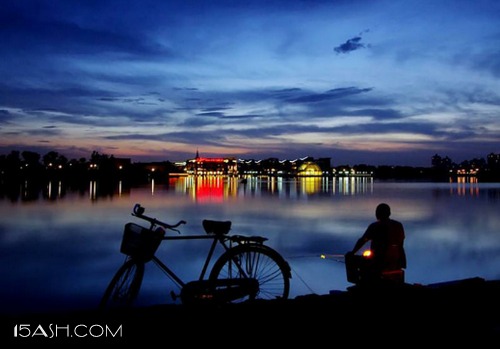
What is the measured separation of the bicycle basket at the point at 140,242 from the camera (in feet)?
18.9

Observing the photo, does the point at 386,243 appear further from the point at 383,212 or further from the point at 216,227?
the point at 216,227

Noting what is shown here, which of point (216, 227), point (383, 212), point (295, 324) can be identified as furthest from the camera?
point (383, 212)

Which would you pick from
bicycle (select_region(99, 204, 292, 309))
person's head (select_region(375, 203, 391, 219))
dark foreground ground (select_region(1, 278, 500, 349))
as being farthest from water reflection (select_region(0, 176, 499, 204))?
person's head (select_region(375, 203, 391, 219))

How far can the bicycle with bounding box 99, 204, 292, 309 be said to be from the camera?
5816 millimetres

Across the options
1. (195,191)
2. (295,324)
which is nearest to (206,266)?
(295,324)

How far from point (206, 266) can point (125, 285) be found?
1053mm

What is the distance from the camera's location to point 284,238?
25250 millimetres

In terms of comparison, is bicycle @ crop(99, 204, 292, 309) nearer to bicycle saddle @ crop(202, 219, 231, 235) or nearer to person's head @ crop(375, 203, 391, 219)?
bicycle saddle @ crop(202, 219, 231, 235)

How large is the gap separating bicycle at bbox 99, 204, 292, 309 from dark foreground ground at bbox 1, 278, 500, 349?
0.26m

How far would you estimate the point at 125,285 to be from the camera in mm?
6043

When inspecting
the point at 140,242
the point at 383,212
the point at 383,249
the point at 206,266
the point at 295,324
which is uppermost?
the point at 383,212

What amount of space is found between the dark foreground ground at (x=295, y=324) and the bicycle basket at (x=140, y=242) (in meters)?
0.68

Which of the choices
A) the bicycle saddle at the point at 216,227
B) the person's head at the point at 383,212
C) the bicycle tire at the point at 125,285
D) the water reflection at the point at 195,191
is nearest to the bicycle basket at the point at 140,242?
the bicycle tire at the point at 125,285

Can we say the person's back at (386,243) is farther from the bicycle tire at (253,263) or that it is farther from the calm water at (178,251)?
the calm water at (178,251)
